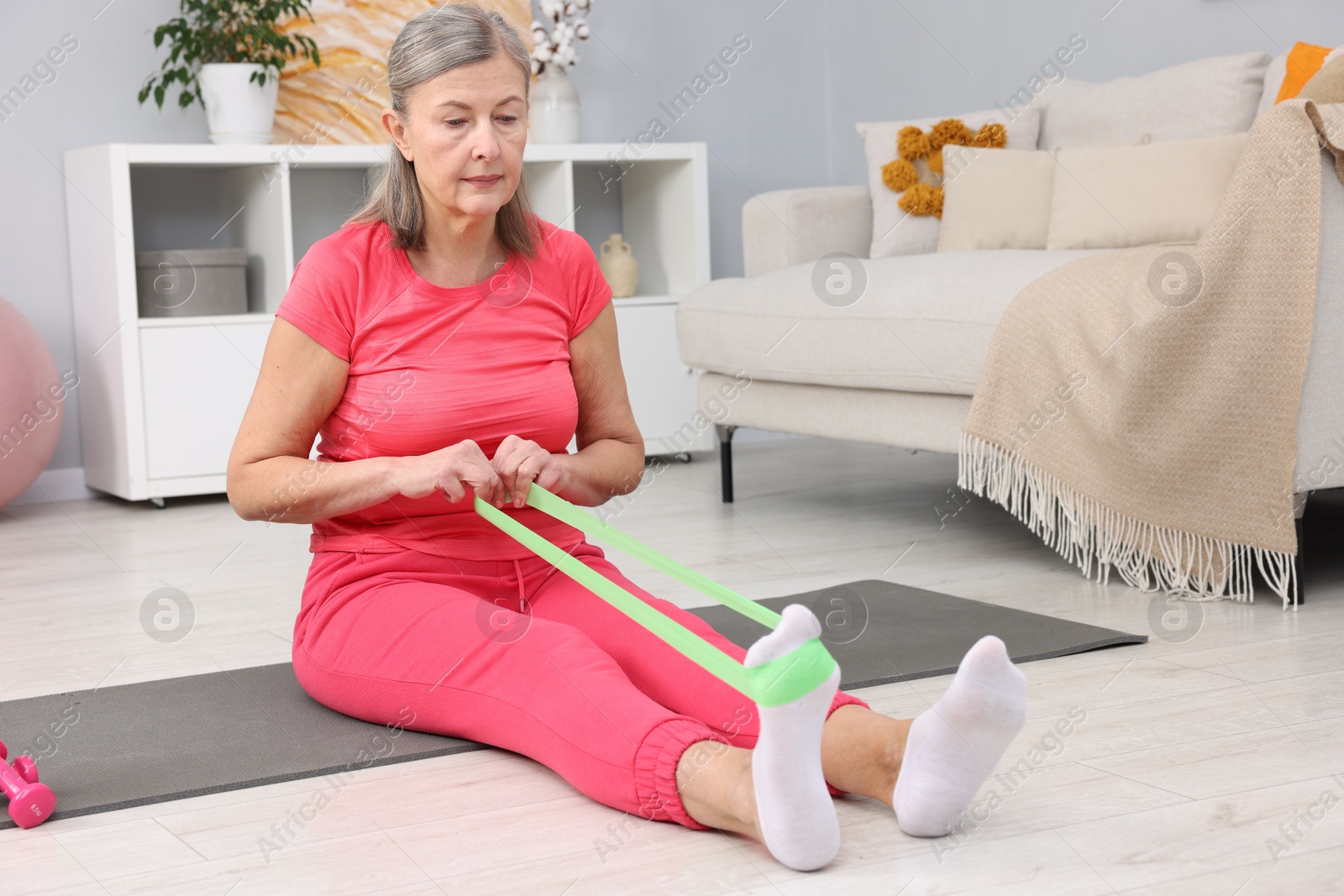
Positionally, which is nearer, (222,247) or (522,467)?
(522,467)

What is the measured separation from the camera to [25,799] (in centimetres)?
127

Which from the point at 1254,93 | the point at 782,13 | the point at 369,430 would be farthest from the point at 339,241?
the point at 782,13

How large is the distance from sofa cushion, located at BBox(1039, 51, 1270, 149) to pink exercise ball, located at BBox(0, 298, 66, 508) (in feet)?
7.63

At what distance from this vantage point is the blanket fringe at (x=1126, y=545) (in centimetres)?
203

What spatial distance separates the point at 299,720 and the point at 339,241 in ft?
1.73

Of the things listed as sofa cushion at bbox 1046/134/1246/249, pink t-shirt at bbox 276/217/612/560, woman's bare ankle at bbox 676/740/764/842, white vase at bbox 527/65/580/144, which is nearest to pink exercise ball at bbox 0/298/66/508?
white vase at bbox 527/65/580/144

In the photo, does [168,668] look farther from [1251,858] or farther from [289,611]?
[1251,858]

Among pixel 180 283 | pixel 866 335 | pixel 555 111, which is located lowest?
pixel 866 335

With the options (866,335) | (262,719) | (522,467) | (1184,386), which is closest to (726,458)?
(866,335)

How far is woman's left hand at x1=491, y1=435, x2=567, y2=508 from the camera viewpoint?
1390 mm

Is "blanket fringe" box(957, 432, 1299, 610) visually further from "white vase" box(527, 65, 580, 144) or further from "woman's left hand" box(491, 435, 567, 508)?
"white vase" box(527, 65, 580, 144)

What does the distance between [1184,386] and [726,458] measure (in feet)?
4.24

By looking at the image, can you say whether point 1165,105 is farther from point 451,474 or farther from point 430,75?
point 451,474

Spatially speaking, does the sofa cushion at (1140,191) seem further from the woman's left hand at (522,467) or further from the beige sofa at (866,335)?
the woman's left hand at (522,467)
